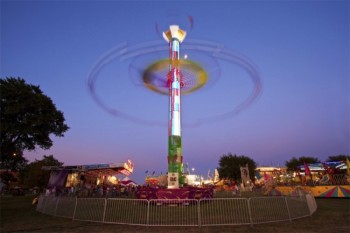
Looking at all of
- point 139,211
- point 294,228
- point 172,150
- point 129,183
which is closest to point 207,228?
point 294,228

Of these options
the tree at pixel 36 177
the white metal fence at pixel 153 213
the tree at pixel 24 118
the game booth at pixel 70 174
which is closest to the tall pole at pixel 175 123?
the white metal fence at pixel 153 213

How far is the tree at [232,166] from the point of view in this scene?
93.7 m

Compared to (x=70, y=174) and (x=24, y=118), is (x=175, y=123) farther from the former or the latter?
(x=70, y=174)

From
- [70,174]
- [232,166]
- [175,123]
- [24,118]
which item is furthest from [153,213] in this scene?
[232,166]

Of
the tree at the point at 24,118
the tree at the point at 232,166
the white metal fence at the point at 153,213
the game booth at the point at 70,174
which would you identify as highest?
the tree at the point at 232,166

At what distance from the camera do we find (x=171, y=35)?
36.4 m

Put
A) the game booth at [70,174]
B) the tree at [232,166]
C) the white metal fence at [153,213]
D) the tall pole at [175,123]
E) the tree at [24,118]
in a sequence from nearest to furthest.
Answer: the white metal fence at [153,213] < the tree at [24,118] < the tall pole at [175,123] < the game booth at [70,174] < the tree at [232,166]

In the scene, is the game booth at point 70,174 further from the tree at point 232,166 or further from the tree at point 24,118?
the tree at point 232,166

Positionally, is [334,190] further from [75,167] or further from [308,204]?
[75,167]

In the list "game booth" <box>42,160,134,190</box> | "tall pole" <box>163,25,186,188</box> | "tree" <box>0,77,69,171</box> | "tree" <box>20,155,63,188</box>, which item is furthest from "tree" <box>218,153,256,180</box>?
"tree" <box>0,77,69,171</box>

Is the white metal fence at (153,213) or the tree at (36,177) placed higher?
the tree at (36,177)

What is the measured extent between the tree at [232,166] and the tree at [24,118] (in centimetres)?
7135

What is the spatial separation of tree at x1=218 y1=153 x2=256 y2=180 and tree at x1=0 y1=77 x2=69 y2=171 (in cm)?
7135

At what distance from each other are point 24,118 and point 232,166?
7636 centimetres
